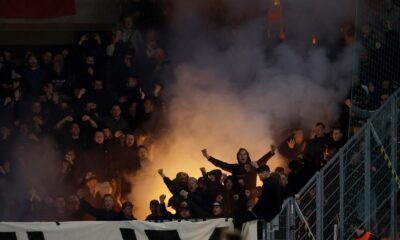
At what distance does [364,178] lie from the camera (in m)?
13.6

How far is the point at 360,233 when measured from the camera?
42.9ft

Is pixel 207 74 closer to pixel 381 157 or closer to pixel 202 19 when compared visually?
pixel 202 19

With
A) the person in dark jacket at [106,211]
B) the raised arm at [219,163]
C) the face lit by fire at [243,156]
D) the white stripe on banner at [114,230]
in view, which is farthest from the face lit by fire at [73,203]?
the face lit by fire at [243,156]

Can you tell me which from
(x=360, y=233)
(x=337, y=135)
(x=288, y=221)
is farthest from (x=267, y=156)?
(x=360, y=233)

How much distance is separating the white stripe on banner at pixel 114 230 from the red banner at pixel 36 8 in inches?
274

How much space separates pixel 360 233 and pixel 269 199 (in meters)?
1.21

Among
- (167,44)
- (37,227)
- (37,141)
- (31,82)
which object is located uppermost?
(167,44)

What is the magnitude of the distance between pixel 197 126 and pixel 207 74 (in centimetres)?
95

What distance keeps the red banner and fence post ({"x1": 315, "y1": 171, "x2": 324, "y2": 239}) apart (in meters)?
7.72

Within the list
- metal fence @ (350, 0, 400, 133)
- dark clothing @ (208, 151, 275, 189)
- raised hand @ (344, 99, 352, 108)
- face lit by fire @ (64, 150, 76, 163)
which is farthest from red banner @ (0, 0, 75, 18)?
raised hand @ (344, 99, 352, 108)

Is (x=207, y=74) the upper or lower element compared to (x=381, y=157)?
upper

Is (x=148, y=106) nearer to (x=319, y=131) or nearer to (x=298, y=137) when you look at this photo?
(x=298, y=137)

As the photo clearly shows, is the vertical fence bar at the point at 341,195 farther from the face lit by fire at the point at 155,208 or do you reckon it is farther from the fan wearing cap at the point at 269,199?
the face lit by fire at the point at 155,208

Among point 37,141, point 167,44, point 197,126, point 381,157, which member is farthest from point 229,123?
point 381,157
